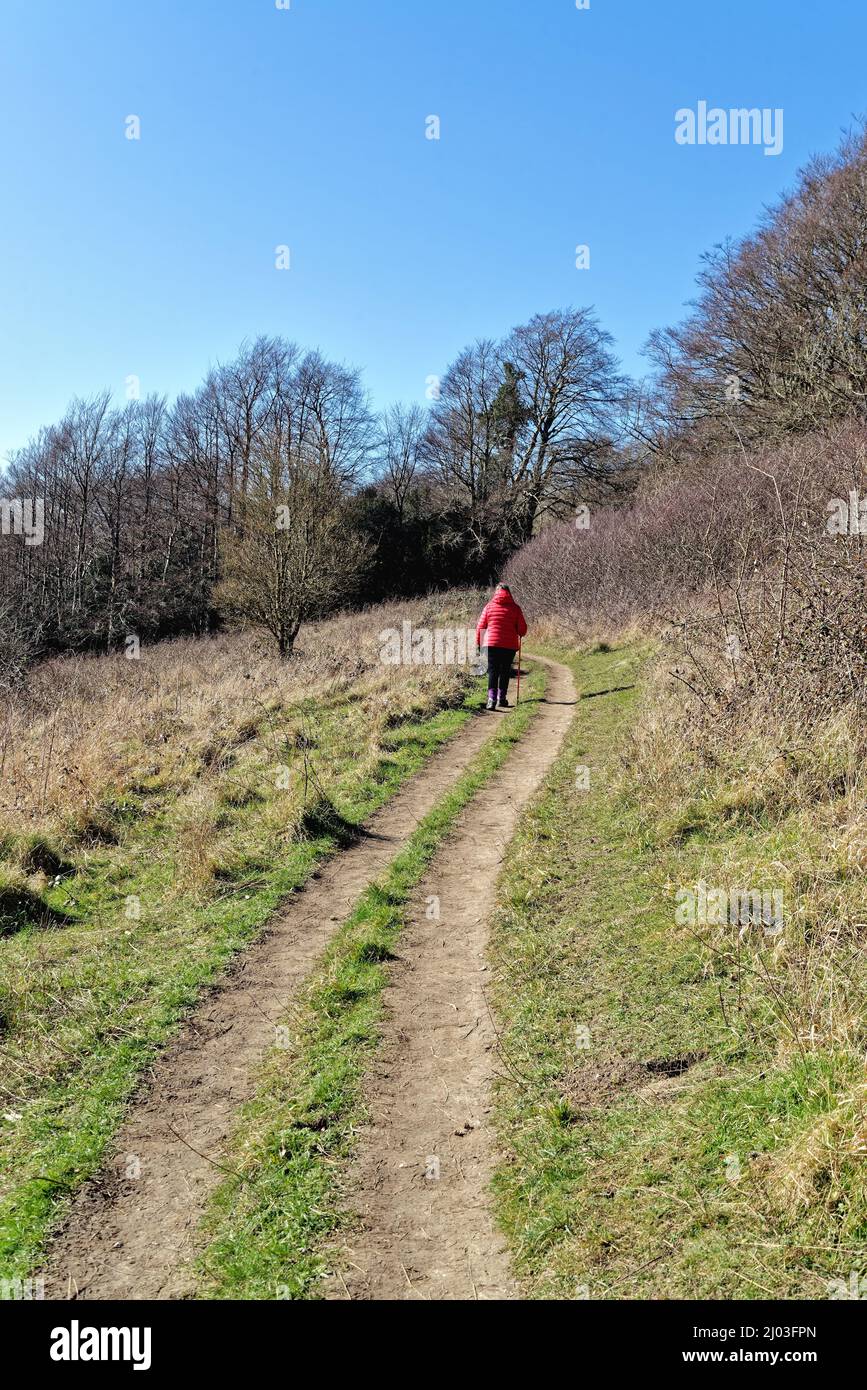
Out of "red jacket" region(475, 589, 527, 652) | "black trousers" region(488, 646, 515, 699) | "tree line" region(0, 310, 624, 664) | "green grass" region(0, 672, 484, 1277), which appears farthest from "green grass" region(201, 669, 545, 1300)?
"tree line" region(0, 310, 624, 664)

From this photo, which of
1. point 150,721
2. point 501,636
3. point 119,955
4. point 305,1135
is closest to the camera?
point 305,1135

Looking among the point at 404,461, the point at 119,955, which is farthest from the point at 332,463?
the point at 119,955

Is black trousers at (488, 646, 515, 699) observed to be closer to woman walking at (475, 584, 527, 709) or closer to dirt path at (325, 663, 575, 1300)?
woman walking at (475, 584, 527, 709)

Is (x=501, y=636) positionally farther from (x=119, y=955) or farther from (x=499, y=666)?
(x=119, y=955)

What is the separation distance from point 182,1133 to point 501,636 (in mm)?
10501

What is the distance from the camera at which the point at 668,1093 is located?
3.74 metres

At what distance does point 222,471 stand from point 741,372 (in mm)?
33774

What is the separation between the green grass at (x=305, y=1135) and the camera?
10.5 ft

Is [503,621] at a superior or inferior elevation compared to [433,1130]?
superior

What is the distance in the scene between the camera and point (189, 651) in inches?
1164

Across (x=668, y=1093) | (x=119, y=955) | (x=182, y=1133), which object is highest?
(x=668, y=1093)

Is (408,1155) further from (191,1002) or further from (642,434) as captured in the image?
(642,434)

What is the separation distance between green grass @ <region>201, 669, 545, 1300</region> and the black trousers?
8120 mm
